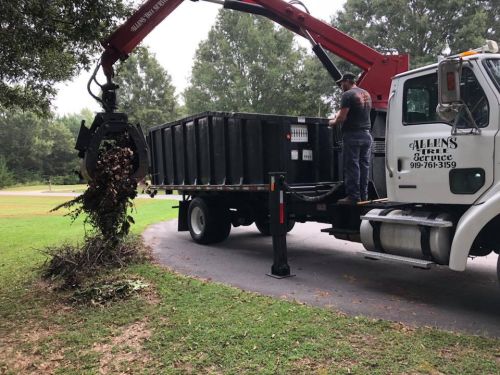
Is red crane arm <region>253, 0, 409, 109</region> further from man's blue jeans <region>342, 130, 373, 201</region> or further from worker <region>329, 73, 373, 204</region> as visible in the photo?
man's blue jeans <region>342, 130, 373, 201</region>

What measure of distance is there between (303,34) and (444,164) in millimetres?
3792

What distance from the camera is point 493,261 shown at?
25.5ft

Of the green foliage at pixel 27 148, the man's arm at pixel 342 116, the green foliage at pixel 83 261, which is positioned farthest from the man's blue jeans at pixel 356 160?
the green foliage at pixel 27 148

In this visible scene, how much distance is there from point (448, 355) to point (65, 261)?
5.36 m

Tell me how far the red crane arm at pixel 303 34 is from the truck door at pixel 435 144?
1697 millimetres

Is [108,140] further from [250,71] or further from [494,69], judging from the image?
[250,71]

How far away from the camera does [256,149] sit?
812cm

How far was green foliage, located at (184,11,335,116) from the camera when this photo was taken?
116 feet

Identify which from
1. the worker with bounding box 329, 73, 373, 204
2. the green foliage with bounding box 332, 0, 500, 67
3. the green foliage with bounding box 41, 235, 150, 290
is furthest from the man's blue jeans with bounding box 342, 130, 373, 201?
the green foliage with bounding box 332, 0, 500, 67

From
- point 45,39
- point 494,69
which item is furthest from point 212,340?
point 45,39

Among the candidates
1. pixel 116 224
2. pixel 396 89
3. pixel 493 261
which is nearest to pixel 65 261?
pixel 116 224

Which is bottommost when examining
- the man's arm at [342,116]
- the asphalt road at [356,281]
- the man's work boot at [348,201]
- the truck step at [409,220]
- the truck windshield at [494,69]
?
the asphalt road at [356,281]

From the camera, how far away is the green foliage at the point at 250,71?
116 ft

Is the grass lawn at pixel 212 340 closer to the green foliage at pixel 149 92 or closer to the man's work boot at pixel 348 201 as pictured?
the man's work boot at pixel 348 201
